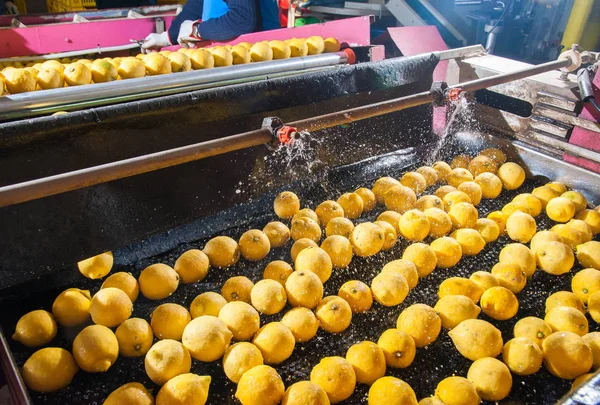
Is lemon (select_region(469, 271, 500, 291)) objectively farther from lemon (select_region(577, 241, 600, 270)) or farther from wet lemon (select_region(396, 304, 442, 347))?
lemon (select_region(577, 241, 600, 270))

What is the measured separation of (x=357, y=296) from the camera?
250 cm

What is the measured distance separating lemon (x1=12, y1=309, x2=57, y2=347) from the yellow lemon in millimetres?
396

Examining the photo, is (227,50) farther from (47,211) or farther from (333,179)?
(47,211)

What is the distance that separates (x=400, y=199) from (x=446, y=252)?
669 mm

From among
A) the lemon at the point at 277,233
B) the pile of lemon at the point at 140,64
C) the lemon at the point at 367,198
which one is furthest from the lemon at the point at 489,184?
the pile of lemon at the point at 140,64

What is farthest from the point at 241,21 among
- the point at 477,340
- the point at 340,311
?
the point at 477,340

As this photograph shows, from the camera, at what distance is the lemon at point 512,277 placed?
267cm

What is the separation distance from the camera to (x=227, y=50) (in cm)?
491

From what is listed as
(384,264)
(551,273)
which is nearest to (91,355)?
(384,264)

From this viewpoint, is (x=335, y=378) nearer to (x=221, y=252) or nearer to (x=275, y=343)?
(x=275, y=343)

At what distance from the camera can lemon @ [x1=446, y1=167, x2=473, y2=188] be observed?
381 centimetres

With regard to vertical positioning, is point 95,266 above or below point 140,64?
below

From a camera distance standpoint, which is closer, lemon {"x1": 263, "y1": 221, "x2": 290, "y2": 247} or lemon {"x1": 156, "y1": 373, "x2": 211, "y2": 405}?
lemon {"x1": 156, "y1": 373, "x2": 211, "y2": 405}

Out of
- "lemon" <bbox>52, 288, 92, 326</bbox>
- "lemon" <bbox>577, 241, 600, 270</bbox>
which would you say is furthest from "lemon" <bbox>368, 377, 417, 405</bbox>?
"lemon" <bbox>577, 241, 600, 270</bbox>
